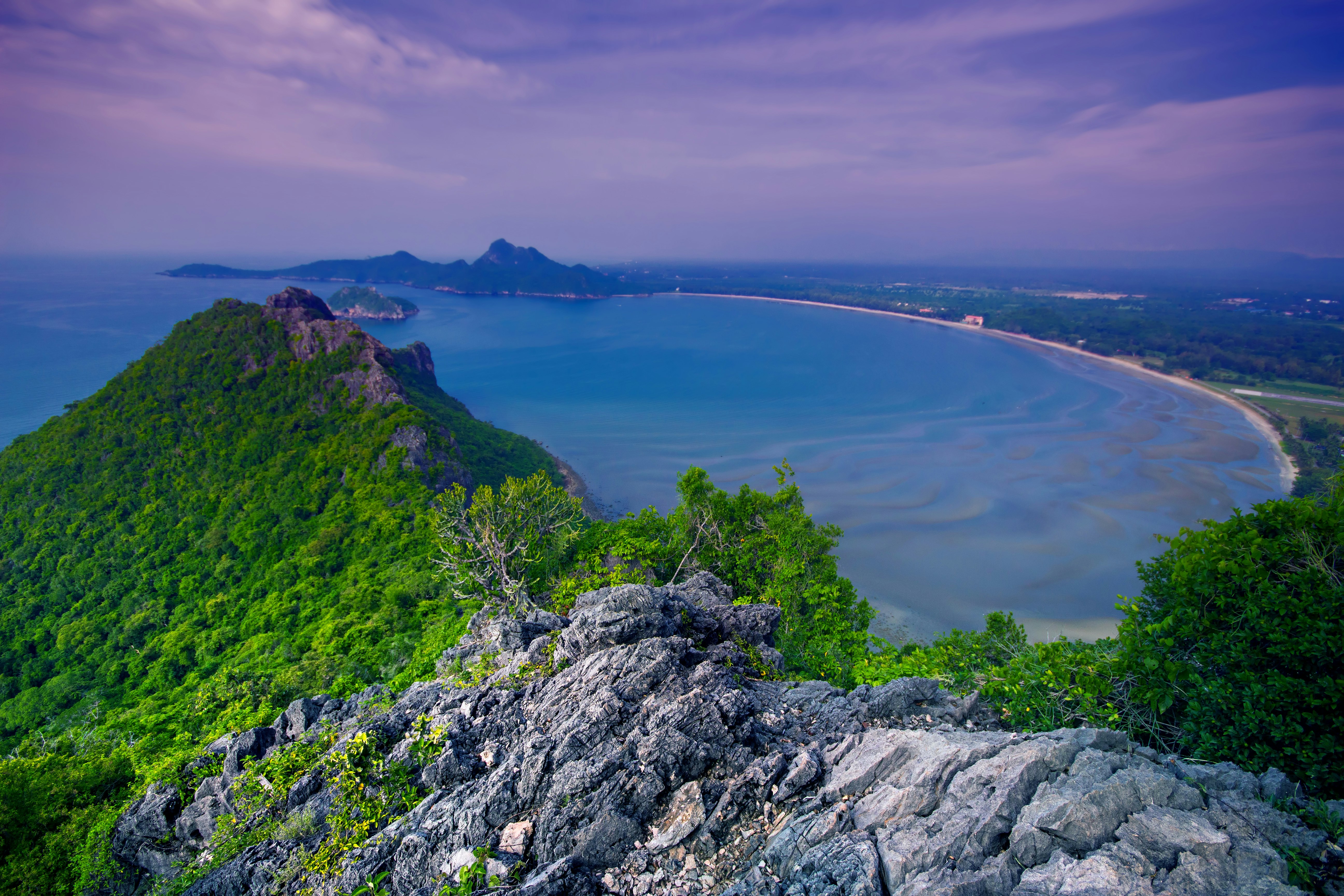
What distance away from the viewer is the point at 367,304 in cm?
15050

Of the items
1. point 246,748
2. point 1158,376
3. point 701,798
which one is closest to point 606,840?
point 701,798

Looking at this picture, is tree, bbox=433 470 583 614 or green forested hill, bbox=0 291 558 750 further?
green forested hill, bbox=0 291 558 750

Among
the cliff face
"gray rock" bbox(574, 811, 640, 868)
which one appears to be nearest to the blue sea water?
the cliff face

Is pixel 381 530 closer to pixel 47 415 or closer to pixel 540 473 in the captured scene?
pixel 540 473

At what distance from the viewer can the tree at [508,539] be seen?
17.4 m

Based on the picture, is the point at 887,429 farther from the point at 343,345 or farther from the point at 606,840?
the point at 606,840

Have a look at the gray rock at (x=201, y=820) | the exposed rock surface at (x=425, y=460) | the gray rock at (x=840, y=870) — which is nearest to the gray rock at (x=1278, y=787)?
the gray rock at (x=840, y=870)

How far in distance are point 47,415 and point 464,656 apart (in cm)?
7694

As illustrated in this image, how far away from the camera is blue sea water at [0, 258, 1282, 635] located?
138 feet

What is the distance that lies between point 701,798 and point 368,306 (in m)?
172

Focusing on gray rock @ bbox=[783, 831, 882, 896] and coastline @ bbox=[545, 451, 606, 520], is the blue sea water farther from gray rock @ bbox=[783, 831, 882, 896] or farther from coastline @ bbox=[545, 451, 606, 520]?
gray rock @ bbox=[783, 831, 882, 896]

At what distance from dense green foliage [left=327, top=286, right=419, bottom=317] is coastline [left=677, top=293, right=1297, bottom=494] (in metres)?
134

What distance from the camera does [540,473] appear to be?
20.5 m

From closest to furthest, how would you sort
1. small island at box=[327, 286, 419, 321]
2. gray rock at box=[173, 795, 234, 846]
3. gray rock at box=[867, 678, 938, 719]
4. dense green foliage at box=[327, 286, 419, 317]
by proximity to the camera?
gray rock at box=[867, 678, 938, 719] < gray rock at box=[173, 795, 234, 846] < small island at box=[327, 286, 419, 321] < dense green foliage at box=[327, 286, 419, 317]
